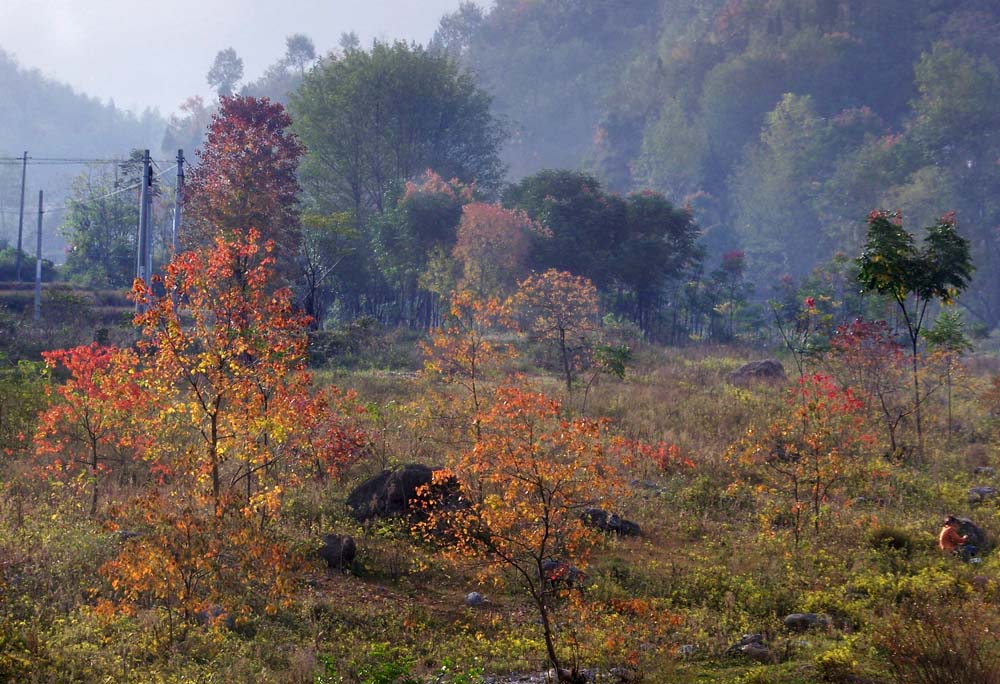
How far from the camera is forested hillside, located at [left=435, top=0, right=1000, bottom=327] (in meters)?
50.4

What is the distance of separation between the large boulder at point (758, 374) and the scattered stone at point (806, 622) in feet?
52.9

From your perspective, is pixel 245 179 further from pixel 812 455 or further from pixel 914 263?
pixel 812 455

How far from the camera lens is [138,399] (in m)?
10.7

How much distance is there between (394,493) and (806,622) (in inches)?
243

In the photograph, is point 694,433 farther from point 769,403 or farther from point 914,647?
point 914,647

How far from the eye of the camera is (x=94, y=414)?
490 inches

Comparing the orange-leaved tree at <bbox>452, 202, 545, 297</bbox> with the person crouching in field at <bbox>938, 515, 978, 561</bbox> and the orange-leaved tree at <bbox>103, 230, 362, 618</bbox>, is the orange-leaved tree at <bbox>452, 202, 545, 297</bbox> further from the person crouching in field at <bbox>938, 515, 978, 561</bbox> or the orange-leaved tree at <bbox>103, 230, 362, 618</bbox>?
the person crouching in field at <bbox>938, 515, 978, 561</bbox>

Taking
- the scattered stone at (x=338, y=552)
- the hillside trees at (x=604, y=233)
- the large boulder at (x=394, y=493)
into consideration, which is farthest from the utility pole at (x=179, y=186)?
the scattered stone at (x=338, y=552)

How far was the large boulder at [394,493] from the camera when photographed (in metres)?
12.2

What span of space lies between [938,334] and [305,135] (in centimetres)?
3653

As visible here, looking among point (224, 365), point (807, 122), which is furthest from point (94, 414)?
point (807, 122)

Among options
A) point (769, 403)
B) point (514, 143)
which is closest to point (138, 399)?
point (769, 403)

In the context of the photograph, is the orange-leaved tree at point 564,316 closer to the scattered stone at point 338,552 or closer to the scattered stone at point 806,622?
the scattered stone at point 338,552

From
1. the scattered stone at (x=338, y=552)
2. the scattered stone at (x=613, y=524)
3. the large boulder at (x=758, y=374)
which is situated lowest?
the scattered stone at (x=338, y=552)
